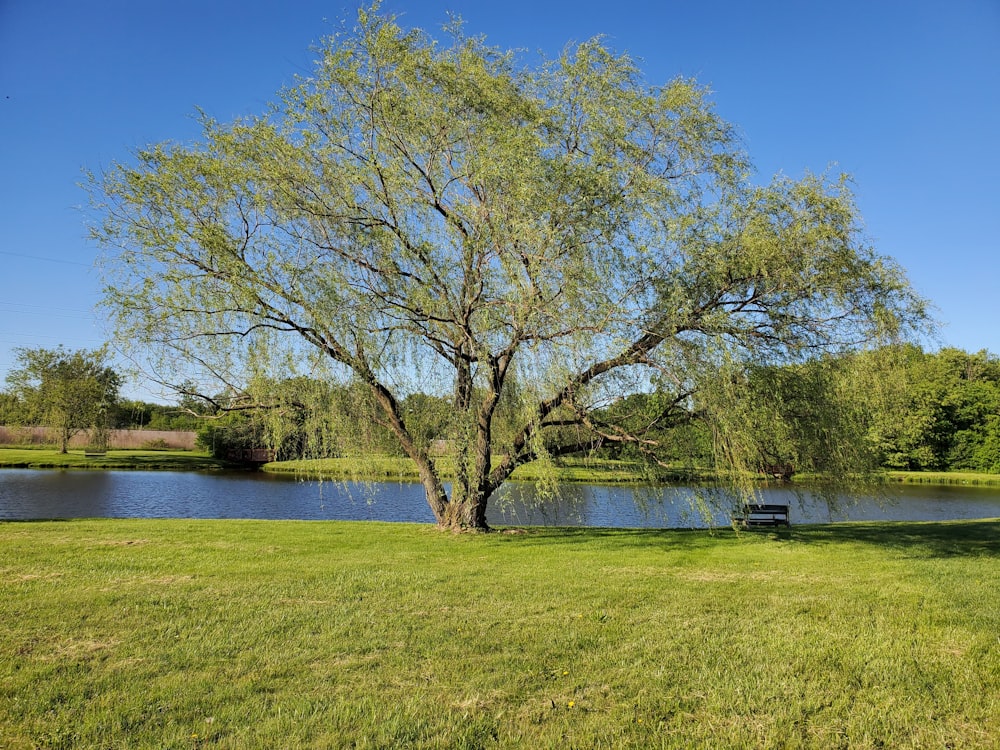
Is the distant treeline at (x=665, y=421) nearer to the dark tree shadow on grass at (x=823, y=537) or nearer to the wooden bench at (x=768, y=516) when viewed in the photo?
the dark tree shadow on grass at (x=823, y=537)

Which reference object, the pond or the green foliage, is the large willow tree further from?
the green foliage

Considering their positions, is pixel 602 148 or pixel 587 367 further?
pixel 602 148

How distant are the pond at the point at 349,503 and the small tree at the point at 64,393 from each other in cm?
929

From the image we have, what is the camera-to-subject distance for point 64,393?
137ft

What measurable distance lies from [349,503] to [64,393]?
2960cm

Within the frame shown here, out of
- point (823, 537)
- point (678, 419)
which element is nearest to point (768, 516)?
point (823, 537)

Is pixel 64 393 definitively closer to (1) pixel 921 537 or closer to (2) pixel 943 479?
(1) pixel 921 537

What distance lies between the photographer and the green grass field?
144 inches

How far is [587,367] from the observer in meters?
10.4

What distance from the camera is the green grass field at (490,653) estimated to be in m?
3.67

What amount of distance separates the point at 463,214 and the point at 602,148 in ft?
8.63

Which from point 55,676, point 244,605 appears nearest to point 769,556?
point 244,605

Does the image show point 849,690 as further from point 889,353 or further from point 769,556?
point 889,353

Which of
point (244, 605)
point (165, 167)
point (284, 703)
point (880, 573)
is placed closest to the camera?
point (284, 703)
